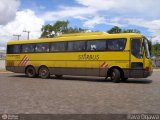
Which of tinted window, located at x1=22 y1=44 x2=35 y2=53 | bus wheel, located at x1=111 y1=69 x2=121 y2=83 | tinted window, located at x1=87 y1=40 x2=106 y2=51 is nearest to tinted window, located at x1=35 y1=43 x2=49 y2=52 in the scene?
tinted window, located at x1=22 y1=44 x2=35 y2=53

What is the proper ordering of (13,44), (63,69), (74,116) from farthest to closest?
(13,44)
(63,69)
(74,116)

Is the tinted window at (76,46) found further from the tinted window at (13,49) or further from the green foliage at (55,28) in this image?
the green foliage at (55,28)

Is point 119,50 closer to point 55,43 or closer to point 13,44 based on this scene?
point 55,43

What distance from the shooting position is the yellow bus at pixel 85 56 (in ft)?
69.2

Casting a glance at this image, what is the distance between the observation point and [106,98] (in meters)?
13.6

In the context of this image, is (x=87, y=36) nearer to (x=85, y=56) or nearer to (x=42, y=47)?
(x=85, y=56)

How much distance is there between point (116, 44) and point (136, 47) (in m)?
1.28

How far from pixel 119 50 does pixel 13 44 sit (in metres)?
9.60

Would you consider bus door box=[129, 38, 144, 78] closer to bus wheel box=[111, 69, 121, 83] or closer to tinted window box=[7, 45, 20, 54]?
bus wheel box=[111, 69, 121, 83]

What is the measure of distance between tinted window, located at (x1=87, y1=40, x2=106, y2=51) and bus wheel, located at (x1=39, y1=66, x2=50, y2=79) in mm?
4086

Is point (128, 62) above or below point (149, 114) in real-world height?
above

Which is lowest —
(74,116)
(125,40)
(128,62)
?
(74,116)

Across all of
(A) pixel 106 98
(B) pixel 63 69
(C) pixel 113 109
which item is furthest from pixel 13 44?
(C) pixel 113 109

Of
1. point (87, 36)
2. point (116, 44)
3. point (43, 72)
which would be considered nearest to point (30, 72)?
point (43, 72)
